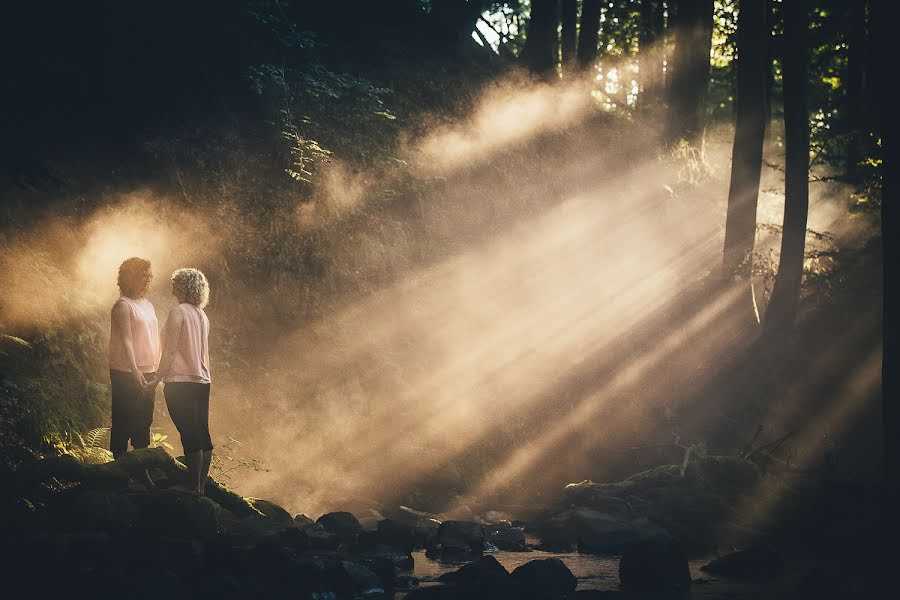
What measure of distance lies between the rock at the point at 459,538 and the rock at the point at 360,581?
7.35ft

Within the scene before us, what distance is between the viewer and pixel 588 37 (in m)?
23.4

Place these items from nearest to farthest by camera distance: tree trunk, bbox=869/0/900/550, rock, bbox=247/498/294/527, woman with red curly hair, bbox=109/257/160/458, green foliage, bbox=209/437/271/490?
woman with red curly hair, bbox=109/257/160/458, tree trunk, bbox=869/0/900/550, rock, bbox=247/498/294/527, green foliage, bbox=209/437/271/490

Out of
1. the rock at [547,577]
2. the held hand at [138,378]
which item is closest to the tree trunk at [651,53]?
the rock at [547,577]

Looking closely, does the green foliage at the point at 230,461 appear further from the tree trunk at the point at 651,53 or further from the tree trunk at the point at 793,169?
the tree trunk at the point at 651,53

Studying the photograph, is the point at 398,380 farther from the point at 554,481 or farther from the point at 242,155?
the point at 242,155

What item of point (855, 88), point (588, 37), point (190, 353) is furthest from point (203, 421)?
point (855, 88)

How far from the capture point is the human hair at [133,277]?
785 centimetres

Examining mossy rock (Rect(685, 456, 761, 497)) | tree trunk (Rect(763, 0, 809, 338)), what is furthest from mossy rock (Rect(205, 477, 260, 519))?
tree trunk (Rect(763, 0, 809, 338))

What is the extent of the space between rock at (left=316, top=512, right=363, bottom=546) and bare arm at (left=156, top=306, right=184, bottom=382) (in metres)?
3.22

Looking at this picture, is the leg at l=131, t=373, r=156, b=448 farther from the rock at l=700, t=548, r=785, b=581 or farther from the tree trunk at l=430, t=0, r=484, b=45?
the tree trunk at l=430, t=0, r=484, b=45

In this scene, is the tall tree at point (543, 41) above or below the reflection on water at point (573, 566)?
above

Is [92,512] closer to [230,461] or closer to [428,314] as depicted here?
[230,461]

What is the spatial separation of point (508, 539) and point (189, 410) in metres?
5.07

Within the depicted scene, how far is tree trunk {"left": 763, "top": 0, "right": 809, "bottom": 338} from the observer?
55.7ft
